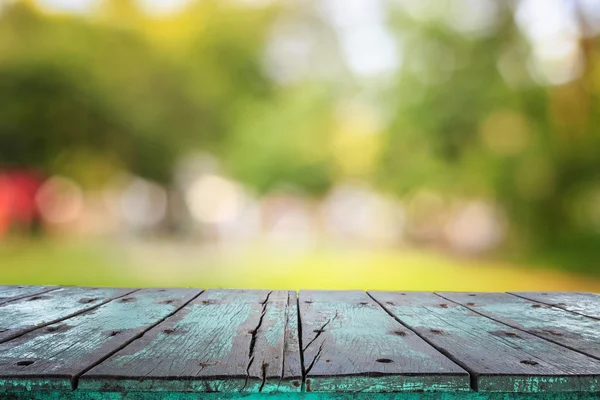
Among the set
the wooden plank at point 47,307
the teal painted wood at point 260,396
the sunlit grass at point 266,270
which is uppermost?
the wooden plank at point 47,307

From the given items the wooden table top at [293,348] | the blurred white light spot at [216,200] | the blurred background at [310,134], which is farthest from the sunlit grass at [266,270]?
the wooden table top at [293,348]

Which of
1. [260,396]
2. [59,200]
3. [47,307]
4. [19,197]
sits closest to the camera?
[260,396]

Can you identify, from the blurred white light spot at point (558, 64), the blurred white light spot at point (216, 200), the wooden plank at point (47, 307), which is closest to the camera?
the wooden plank at point (47, 307)

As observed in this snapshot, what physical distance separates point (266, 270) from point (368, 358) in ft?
39.8

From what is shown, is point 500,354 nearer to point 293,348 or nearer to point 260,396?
point 293,348

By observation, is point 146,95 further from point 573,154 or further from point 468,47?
point 573,154

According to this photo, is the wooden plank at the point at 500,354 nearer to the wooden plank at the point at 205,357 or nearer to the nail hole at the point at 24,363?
the wooden plank at the point at 205,357

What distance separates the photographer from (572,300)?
8.51 ft

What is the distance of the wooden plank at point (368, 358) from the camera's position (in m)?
1.34

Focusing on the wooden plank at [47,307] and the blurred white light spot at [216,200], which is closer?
the wooden plank at [47,307]

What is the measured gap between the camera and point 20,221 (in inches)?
822

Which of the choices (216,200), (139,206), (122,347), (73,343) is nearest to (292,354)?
(122,347)

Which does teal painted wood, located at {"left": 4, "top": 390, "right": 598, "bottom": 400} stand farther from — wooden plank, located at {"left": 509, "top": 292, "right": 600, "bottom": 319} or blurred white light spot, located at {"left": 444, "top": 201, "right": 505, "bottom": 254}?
blurred white light spot, located at {"left": 444, "top": 201, "right": 505, "bottom": 254}

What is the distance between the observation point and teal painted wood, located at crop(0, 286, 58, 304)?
2.45m
